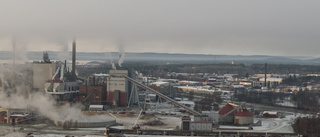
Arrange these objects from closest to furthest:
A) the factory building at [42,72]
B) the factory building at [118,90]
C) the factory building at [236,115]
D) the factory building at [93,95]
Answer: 1. the factory building at [236,115]
2. the factory building at [93,95]
3. the factory building at [118,90]
4. the factory building at [42,72]

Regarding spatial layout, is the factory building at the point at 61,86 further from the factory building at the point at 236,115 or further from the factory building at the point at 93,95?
the factory building at the point at 236,115

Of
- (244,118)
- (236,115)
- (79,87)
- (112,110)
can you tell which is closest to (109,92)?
(79,87)

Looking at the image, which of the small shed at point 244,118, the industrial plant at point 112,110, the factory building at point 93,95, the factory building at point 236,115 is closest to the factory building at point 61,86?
the industrial plant at point 112,110

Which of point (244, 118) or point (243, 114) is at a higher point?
point (243, 114)

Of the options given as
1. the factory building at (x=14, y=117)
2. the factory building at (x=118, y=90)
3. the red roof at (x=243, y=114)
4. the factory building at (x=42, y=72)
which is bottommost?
the factory building at (x=14, y=117)

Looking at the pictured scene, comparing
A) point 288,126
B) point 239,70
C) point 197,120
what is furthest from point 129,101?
point 239,70

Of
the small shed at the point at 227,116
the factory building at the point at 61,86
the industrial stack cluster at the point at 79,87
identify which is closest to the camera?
the small shed at the point at 227,116

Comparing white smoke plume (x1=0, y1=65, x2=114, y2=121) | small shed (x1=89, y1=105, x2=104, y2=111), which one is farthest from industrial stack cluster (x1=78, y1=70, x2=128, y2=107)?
white smoke plume (x1=0, y1=65, x2=114, y2=121)

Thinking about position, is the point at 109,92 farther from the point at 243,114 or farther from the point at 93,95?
the point at 243,114

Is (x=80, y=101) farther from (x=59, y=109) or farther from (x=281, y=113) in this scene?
(x=281, y=113)
